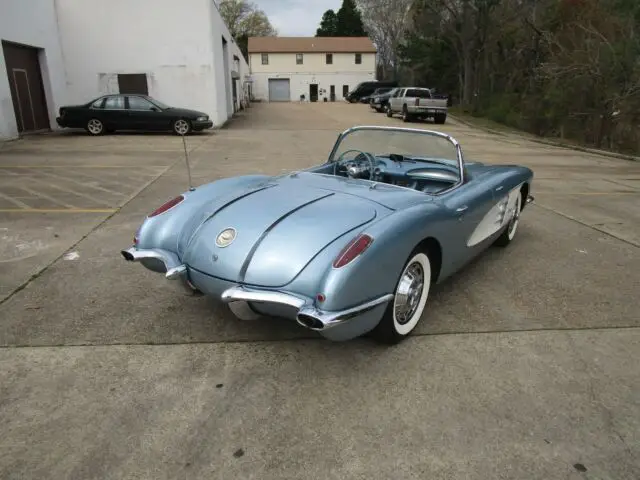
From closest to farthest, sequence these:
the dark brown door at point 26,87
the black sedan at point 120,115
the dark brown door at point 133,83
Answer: the dark brown door at point 26,87
the black sedan at point 120,115
the dark brown door at point 133,83

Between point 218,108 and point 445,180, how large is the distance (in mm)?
17688

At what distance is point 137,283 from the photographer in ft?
12.7

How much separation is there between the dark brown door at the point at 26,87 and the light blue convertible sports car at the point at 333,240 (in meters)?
14.6

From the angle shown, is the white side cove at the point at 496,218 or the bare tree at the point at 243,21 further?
the bare tree at the point at 243,21

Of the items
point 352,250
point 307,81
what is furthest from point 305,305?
point 307,81

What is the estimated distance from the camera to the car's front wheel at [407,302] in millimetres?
2795

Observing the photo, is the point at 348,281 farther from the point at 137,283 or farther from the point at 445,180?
the point at 137,283

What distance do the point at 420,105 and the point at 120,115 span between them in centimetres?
1392

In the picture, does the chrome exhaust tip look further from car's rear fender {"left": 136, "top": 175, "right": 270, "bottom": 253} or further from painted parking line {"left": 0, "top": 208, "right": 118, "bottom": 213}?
painted parking line {"left": 0, "top": 208, "right": 118, "bottom": 213}

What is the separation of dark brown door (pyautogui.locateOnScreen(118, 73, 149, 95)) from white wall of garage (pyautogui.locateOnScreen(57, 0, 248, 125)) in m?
0.15

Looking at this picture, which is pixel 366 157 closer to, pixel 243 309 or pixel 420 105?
pixel 243 309

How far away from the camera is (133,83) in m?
18.8

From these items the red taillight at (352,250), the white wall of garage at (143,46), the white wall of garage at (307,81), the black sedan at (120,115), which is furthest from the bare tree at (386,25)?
the red taillight at (352,250)

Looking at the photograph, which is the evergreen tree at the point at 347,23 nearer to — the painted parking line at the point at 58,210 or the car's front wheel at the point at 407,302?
the painted parking line at the point at 58,210
